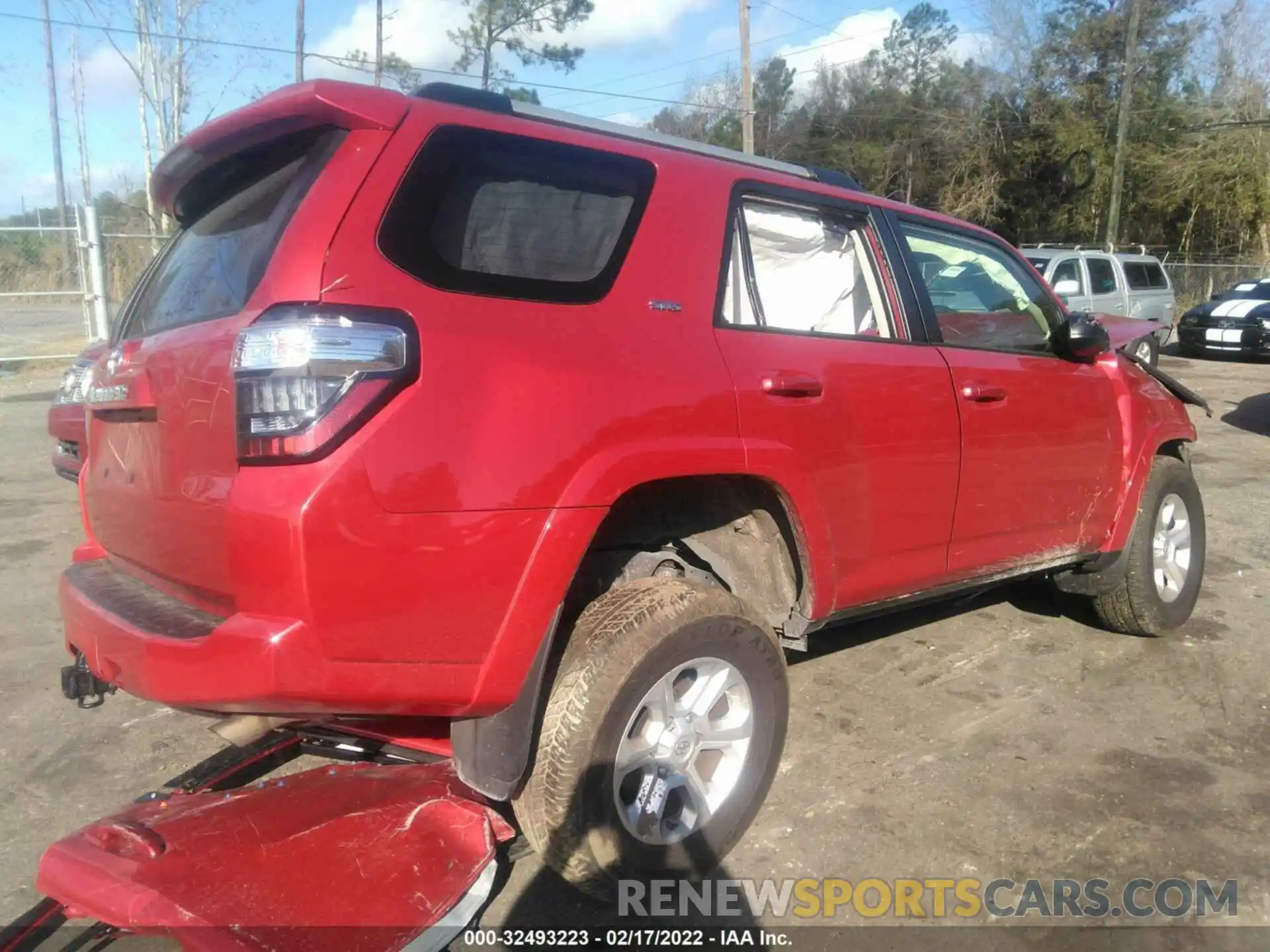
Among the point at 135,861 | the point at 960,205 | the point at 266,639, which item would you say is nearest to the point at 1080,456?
the point at 266,639

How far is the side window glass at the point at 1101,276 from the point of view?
16328mm

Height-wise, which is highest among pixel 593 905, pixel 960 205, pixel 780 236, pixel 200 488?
pixel 960 205

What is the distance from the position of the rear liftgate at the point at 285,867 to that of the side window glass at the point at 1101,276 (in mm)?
16050

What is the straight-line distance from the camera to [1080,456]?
160 inches

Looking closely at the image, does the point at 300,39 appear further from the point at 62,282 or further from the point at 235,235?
the point at 235,235

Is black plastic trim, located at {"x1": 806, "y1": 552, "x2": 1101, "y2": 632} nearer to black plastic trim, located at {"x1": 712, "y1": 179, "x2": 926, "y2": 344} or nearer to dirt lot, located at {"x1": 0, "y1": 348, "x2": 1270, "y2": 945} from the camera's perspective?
dirt lot, located at {"x1": 0, "y1": 348, "x2": 1270, "y2": 945}

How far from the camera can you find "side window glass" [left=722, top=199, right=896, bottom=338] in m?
3.02

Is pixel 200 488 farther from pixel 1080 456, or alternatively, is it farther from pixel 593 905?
pixel 1080 456

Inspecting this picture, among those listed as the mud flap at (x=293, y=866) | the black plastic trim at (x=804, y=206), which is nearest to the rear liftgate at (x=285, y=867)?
the mud flap at (x=293, y=866)

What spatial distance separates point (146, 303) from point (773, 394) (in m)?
1.88

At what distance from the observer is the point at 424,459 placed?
213 centimetres

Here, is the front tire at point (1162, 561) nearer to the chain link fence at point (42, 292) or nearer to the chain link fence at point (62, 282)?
the chain link fence at point (62, 282)

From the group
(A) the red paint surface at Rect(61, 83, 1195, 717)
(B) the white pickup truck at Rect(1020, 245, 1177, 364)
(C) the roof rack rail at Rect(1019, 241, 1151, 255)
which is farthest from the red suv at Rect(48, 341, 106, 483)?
(C) the roof rack rail at Rect(1019, 241, 1151, 255)

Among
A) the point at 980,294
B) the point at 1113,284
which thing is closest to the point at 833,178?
the point at 980,294
